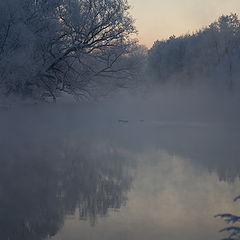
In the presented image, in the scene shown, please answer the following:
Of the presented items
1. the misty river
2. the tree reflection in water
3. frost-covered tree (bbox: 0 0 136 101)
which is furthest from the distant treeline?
the tree reflection in water

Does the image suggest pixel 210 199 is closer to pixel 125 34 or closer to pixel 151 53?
pixel 125 34

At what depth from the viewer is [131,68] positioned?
56.9 ft

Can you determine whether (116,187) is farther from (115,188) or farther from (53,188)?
(53,188)

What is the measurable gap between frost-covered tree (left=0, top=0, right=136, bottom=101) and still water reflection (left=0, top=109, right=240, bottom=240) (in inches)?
121

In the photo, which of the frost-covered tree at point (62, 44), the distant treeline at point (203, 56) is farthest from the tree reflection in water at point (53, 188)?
the distant treeline at point (203, 56)

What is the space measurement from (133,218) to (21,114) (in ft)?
100

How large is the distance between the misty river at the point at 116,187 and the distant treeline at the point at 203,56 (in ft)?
117

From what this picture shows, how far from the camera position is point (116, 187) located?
11.7m

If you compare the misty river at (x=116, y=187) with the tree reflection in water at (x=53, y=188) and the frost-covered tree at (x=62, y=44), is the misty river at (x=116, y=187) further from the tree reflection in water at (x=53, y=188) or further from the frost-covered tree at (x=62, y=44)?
the frost-covered tree at (x=62, y=44)

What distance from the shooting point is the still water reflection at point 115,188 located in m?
8.47

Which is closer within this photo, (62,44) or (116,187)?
(116,187)

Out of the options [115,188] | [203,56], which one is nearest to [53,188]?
[115,188]

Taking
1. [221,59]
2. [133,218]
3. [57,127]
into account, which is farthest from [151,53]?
[133,218]

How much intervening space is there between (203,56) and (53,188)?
175 ft
